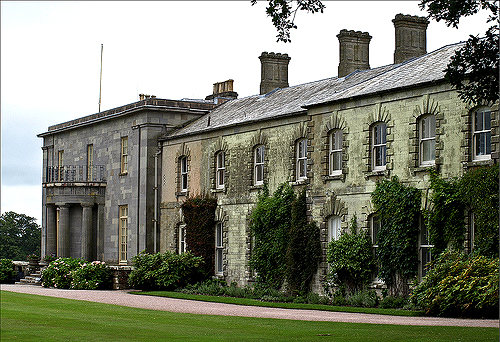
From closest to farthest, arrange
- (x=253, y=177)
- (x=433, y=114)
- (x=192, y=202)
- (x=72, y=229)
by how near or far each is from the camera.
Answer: (x=433, y=114), (x=253, y=177), (x=192, y=202), (x=72, y=229)

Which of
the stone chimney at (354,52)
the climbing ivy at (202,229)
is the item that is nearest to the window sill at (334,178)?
the stone chimney at (354,52)

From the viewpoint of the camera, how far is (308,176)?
3156 cm

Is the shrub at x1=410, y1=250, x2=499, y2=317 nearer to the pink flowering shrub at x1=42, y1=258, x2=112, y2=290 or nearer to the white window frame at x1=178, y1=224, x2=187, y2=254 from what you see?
the white window frame at x1=178, y1=224, x2=187, y2=254

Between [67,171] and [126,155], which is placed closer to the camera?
[126,155]

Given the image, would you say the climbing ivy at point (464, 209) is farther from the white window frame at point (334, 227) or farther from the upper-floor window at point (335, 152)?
the upper-floor window at point (335, 152)

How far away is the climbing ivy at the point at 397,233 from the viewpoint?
26.7m

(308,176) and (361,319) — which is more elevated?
(308,176)

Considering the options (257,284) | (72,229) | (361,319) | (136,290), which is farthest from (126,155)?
(361,319)

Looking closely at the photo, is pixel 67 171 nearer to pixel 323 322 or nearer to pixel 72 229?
pixel 72 229

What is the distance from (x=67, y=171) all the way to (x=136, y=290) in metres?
15.0

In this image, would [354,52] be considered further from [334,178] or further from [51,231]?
[51,231]

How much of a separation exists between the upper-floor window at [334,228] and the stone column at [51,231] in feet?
68.3

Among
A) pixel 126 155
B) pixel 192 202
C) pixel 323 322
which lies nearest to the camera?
pixel 323 322

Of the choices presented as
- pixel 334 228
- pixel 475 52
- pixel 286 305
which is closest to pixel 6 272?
pixel 334 228
